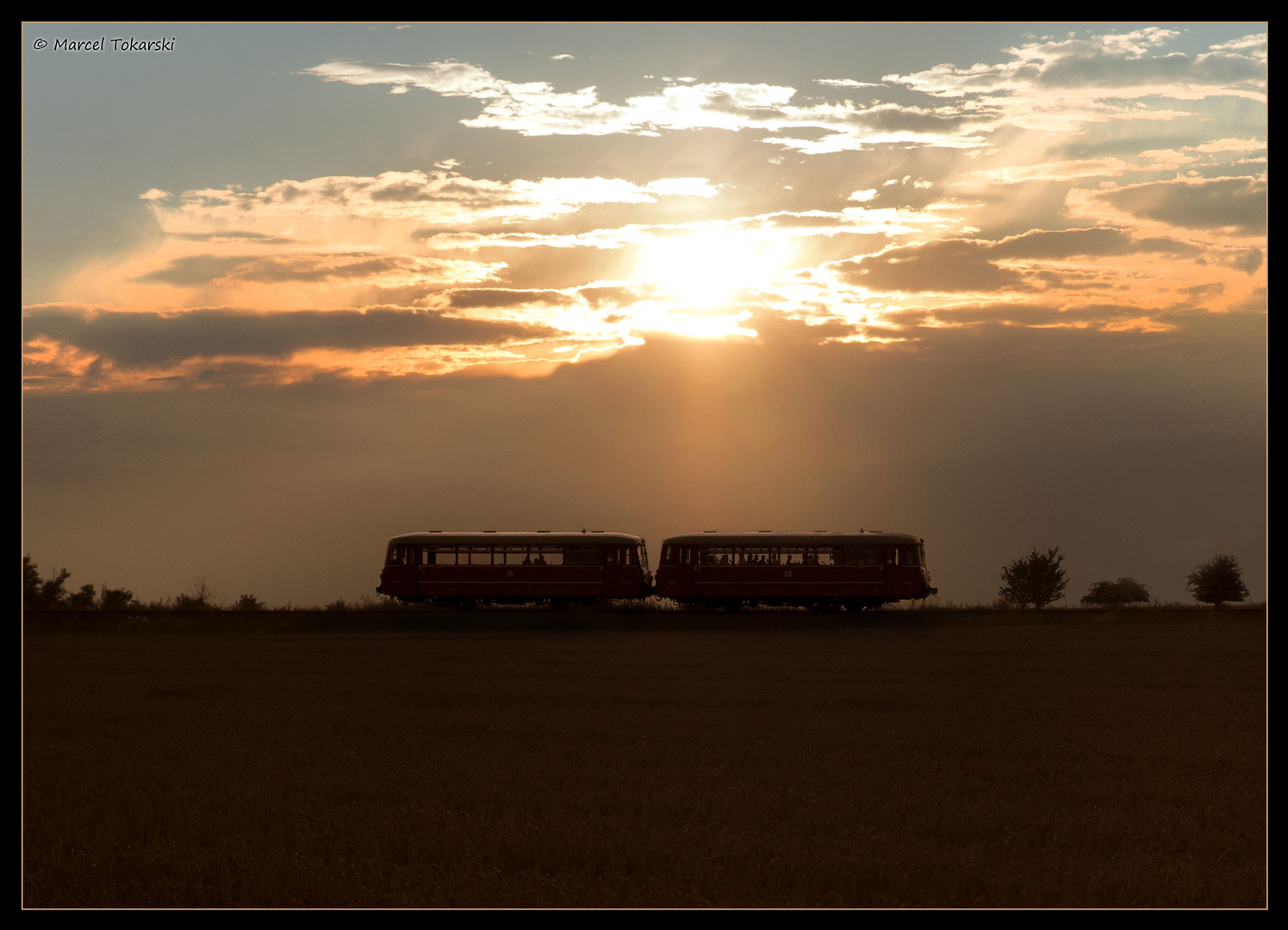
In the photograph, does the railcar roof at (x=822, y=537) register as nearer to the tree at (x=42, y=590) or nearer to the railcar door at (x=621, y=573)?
the railcar door at (x=621, y=573)

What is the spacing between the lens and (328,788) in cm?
1185

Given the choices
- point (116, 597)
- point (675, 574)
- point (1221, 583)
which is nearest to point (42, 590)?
point (116, 597)

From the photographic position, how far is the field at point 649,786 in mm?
8375

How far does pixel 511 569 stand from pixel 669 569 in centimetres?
576

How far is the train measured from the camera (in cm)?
4128

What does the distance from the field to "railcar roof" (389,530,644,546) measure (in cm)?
1612

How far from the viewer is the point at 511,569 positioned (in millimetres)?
41562

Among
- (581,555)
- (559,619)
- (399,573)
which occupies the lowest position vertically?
(559,619)

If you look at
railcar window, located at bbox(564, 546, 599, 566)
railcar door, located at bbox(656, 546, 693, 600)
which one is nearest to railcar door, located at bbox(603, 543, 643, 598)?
railcar window, located at bbox(564, 546, 599, 566)

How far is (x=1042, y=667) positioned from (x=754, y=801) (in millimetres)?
16171

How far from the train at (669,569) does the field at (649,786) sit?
52.4ft

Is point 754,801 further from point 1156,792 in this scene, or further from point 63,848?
point 63,848

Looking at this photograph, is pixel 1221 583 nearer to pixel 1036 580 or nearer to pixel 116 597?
pixel 1036 580
